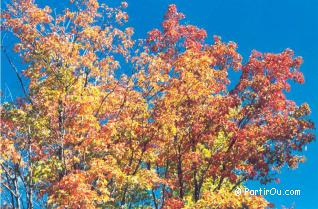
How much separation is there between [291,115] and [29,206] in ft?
37.5

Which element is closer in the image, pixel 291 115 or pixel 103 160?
pixel 103 160

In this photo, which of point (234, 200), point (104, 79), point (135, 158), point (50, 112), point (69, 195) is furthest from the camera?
point (104, 79)

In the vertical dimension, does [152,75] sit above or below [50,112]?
above

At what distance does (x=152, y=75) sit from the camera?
21906mm

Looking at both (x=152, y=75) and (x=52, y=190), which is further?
(x=152, y=75)

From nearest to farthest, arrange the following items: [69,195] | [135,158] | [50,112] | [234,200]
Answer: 1. [69,195]
2. [234,200]
3. [50,112]
4. [135,158]

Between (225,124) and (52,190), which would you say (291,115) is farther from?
(52,190)

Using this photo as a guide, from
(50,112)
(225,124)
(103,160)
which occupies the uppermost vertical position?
(225,124)

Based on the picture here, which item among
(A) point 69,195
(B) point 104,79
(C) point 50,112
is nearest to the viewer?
(A) point 69,195

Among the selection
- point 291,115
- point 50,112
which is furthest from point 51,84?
point 291,115

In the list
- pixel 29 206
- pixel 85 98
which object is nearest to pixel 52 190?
pixel 29 206

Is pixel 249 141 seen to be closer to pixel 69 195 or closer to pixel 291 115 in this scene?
pixel 291 115

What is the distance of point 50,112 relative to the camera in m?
19.5

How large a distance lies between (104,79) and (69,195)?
7750 mm
